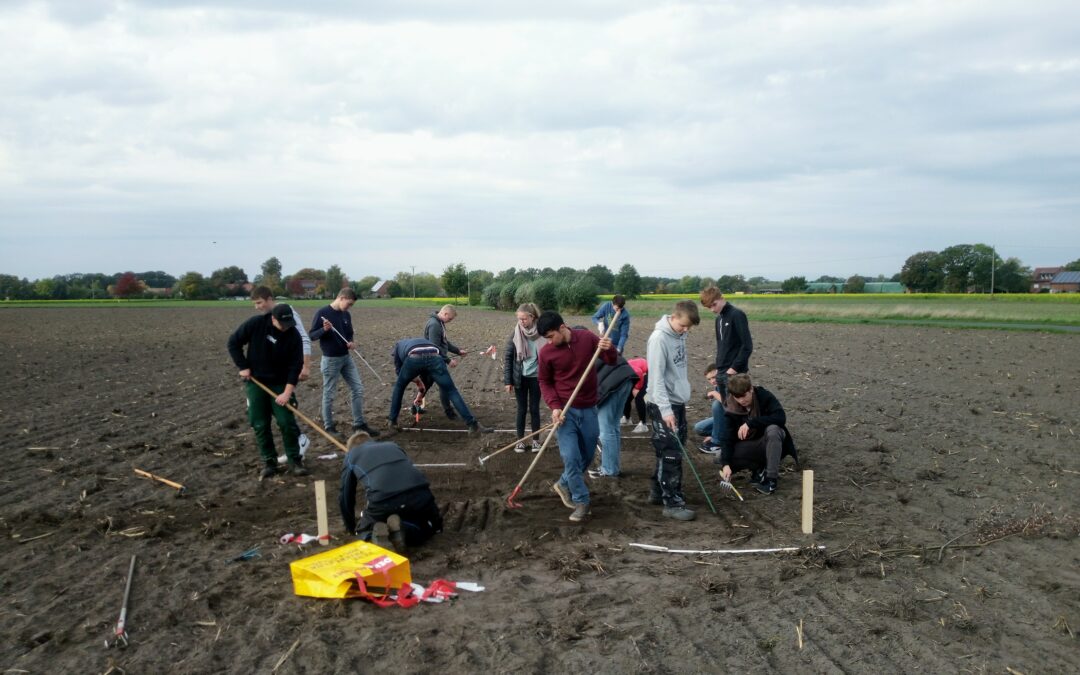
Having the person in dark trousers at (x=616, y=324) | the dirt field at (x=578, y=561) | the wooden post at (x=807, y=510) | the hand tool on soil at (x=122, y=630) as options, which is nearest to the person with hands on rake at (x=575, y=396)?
the dirt field at (x=578, y=561)

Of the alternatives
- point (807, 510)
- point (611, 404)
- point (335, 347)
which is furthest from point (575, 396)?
point (335, 347)

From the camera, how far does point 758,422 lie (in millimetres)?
7320

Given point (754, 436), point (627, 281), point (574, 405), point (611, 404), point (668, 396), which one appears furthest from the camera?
point (627, 281)

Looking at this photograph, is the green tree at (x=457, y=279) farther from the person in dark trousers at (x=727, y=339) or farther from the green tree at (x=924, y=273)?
the person in dark trousers at (x=727, y=339)

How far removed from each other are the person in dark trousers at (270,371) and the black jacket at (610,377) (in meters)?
3.57

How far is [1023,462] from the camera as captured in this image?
26.9ft

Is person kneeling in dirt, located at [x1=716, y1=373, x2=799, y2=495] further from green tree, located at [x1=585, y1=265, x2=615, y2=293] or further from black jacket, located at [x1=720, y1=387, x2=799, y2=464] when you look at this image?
green tree, located at [x1=585, y1=265, x2=615, y2=293]

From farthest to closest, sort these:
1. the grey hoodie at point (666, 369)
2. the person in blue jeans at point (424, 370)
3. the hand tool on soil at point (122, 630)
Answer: the person in blue jeans at point (424, 370) < the grey hoodie at point (666, 369) < the hand tool on soil at point (122, 630)

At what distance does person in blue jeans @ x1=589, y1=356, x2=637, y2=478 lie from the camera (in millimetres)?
7676

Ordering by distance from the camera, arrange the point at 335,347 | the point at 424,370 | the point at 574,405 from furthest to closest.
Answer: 1. the point at 424,370
2. the point at 335,347
3. the point at 574,405

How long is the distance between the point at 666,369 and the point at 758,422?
143 cm

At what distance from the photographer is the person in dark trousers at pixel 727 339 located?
796cm

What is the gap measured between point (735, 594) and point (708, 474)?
10.9 ft

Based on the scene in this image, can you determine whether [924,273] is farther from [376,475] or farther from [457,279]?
[376,475]
